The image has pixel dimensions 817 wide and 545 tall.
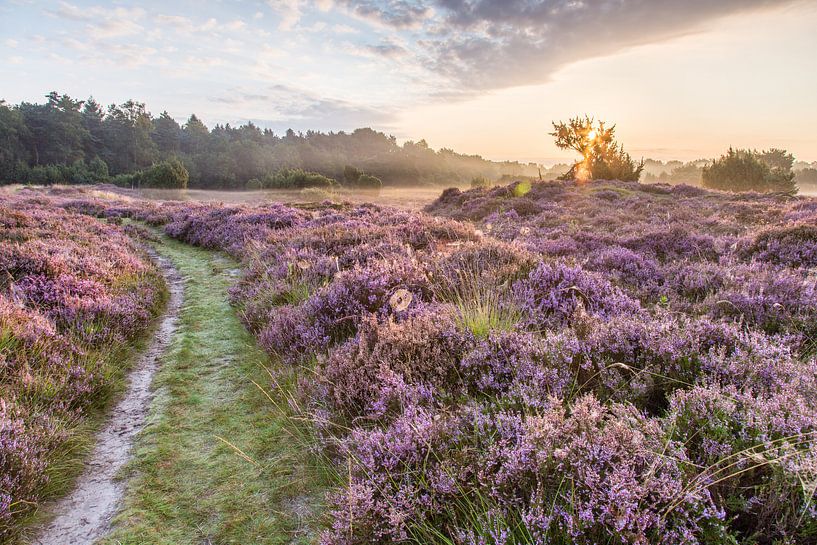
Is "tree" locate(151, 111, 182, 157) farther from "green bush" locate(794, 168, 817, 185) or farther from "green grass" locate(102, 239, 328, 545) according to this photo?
"green bush" locate(794, 168, 817, 185)

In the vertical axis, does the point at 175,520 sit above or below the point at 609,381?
below

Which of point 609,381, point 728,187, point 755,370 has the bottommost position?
point 609,381

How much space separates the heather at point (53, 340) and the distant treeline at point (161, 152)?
52.1m

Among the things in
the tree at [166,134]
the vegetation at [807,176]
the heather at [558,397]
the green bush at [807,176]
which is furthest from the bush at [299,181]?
the green bush at [807,176]

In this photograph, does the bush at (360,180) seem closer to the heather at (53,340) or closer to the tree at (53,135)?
the heather at (53,340)

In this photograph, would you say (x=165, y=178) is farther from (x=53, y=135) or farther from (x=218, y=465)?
(x=218, y=465)

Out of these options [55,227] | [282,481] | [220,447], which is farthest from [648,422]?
[55,227]

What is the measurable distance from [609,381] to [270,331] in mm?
4326

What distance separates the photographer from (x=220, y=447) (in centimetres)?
387

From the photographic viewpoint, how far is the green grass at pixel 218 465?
293cm

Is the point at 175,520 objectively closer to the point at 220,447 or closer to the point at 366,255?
the point at 220,447

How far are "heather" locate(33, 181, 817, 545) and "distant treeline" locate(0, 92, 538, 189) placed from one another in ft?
185

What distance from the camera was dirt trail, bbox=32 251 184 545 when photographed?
2.96 m

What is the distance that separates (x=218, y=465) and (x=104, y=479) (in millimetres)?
930
